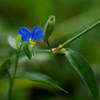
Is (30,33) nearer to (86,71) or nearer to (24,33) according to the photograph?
(24,33)

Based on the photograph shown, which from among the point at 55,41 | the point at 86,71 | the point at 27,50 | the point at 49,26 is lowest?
the point at 86,71

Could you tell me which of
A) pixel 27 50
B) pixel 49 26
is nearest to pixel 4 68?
pixel 27 50

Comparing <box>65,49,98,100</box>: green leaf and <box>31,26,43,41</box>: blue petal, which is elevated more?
<box>31,26,43,41</box>: blue petal

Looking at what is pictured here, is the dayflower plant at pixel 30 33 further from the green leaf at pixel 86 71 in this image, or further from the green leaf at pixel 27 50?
the green leaf at pixel 86 71

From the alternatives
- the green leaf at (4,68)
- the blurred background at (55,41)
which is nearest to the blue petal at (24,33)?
the green leaf at (4,68)

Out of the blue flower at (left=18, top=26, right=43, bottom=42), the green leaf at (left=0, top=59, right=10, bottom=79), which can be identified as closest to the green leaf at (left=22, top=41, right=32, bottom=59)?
the blue flower at (left=18, top=26, right=43, bottom=42)

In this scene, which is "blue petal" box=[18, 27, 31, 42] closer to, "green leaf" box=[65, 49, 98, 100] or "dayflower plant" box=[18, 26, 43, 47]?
"dayflower plant" box=[18, 26, 43, 47]

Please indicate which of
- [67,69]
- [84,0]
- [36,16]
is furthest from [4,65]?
[84,0]
